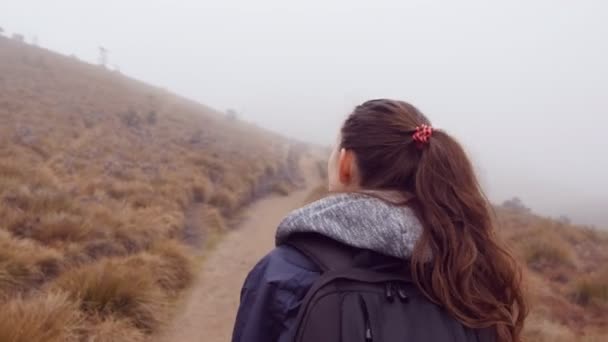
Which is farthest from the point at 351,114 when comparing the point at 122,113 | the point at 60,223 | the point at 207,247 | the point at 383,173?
the point at 122,113

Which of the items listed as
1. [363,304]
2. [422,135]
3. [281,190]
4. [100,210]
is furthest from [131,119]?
[363,304]

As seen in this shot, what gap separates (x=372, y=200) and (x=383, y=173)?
16 cm

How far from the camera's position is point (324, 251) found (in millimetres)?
1452

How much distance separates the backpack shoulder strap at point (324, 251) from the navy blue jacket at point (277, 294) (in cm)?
2

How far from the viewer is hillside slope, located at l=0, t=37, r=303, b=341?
423 cm

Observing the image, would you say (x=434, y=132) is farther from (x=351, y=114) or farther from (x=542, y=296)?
(x=542, y=296)

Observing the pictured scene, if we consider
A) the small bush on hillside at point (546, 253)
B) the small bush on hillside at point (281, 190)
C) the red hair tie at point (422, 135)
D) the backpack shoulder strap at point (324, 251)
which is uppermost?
the red hair tie at point (422, 135)

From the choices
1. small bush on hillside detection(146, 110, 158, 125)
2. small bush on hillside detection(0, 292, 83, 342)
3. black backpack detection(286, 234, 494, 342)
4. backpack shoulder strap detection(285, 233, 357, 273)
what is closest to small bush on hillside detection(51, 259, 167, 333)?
small bush on hillside detection(0, 292, 83, 342)

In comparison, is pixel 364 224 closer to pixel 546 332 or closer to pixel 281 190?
pixel 546 332

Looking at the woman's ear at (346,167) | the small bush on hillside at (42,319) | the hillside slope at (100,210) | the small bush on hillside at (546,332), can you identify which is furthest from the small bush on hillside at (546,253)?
the woman's ear at (346,167)

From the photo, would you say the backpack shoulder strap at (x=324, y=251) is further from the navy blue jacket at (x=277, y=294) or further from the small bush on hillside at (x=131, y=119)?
the small bush on hillside at (x=131, y=119)

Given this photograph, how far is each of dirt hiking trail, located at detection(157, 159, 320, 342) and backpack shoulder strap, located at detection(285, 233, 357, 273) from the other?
3745 mm

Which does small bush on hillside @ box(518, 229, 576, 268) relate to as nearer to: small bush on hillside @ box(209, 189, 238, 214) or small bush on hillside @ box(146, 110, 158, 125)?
small bush on hillside @ box(209, 189, 238, 214)

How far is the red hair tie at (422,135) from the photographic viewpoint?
163 centimetres
